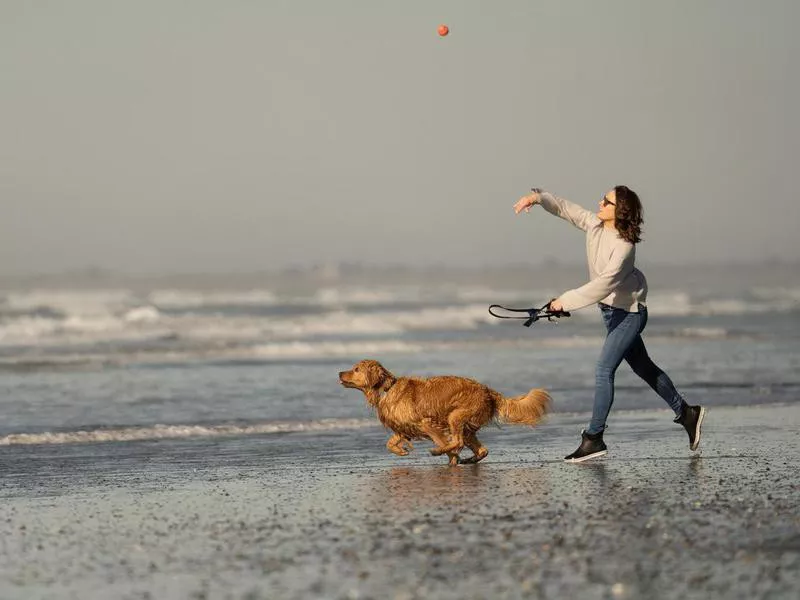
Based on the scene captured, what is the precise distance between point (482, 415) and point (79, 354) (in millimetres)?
17842

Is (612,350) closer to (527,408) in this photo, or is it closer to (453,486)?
(527,408)

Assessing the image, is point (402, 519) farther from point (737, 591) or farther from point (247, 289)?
point (247, 289)

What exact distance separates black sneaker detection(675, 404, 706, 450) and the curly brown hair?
1466mm

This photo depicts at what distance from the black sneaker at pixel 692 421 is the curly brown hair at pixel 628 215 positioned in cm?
147

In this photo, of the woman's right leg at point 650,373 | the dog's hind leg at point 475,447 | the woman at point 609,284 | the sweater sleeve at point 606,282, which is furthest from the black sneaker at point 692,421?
the dog's hind leg at point 475,447

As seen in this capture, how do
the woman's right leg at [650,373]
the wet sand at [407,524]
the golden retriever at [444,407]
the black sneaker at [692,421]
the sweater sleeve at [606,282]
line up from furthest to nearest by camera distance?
the black sneaker at [692,421] → the woman's right leg at [650,373] → the golden retriever at [444,407] → the sweater sleeve at [606,282] → the wet sand at [407,524]

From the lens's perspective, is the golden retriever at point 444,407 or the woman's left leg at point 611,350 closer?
the woman's left leg at point 611,350

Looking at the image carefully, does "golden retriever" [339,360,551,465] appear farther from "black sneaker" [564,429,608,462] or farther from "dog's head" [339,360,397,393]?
"black sneaker" [564,429,608,462]

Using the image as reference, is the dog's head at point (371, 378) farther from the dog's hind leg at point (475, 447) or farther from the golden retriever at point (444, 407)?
the dog's hind leg at point (475, 447)

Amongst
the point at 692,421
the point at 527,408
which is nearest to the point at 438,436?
the point at 527,408

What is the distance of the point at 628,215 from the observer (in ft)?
28.3

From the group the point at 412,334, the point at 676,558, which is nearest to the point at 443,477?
the point at 676,558

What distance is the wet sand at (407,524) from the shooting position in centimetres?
505

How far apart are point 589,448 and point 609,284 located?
1200mm
